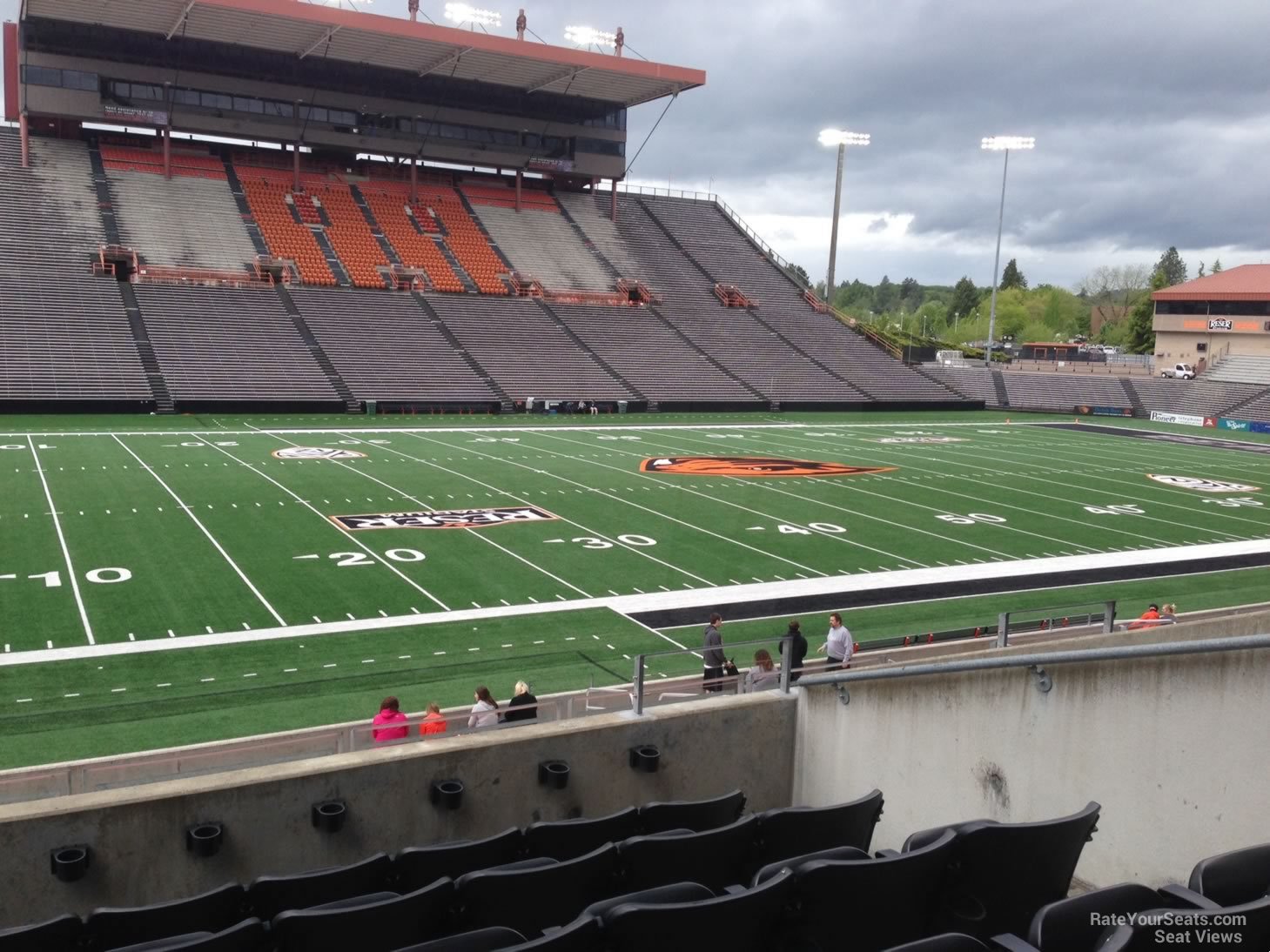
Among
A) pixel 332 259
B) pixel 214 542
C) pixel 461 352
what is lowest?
pixel 214 542

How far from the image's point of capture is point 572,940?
338 centimetres

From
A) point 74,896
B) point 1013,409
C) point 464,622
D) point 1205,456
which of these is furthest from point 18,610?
point 1013,409

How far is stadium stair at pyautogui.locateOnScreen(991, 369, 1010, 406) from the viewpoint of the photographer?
199 ft

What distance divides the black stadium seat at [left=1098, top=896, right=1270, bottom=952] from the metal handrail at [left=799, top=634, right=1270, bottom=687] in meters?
1.67

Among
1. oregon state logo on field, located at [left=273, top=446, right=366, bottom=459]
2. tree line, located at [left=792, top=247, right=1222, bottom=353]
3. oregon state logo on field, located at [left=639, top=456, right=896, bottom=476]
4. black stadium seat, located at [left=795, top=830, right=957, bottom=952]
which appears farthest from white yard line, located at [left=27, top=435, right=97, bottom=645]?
tree line, located at [left=792, top=247, right=1222, bottom=353]

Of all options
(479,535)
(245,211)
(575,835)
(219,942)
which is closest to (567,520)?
(479,535)

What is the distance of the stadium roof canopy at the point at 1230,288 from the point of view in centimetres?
6388

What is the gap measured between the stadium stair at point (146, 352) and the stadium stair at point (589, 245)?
986 inches

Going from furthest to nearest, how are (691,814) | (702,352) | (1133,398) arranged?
(1133,398), (702,352), (691,814)

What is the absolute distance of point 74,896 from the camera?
5242 mm

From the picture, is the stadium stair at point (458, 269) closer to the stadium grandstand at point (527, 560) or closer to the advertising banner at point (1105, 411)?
the stadium grandstand at point (527, 560)

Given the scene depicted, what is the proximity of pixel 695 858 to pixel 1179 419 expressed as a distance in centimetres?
5837

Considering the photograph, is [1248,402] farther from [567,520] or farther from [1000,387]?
[567,520]

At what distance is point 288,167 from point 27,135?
41.0 feet
